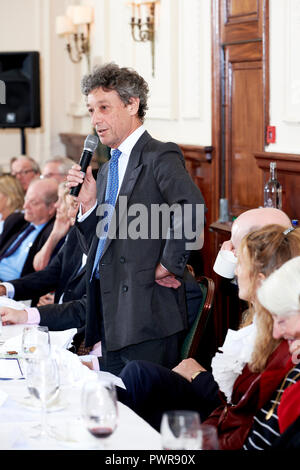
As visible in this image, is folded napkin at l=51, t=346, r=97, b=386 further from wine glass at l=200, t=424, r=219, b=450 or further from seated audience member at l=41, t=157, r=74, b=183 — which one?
seated audience member at l=41, t=157, r=74, b=183

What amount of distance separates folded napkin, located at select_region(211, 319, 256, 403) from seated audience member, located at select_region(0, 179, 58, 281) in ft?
8.27

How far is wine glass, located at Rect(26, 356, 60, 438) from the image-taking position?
6.00ft

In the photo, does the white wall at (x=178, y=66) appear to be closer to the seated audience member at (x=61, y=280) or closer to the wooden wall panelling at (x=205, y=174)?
the wooden wall panelling at (x=205, y=174)

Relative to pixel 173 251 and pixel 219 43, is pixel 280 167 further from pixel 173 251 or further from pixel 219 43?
pixel 173 251

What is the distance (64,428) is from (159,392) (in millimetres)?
650

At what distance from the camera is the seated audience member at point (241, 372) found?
205 cm

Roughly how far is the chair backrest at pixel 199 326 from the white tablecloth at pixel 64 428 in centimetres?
99

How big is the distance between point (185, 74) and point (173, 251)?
318 centimetres

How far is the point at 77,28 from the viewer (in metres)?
7.88

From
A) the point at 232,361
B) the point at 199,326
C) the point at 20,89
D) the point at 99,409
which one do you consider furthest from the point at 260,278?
the point at 20,89

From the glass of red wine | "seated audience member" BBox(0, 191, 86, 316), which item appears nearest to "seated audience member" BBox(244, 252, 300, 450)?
the glass of red wine

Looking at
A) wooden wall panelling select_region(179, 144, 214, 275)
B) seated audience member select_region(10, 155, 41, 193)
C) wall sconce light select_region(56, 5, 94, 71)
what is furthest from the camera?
wall sconce light select_region(56, 5, 94, 71)

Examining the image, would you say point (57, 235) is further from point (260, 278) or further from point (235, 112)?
point (260, 278)

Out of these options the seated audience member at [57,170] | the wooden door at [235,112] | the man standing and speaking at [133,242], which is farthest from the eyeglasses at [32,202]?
the man standing and speaking at [133,242]
